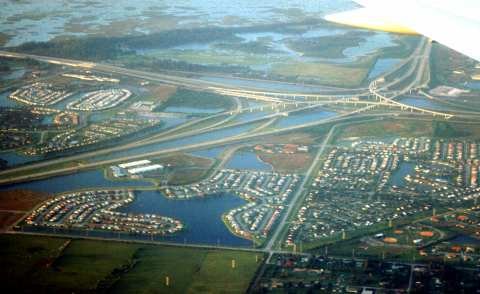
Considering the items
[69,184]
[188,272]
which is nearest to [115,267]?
[188,272]

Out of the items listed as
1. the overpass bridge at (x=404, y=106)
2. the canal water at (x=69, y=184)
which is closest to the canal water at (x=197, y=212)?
the canal water at (x=69, y=184)

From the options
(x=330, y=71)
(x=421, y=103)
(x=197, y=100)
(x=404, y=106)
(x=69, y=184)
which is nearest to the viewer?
(x=69, y=184)

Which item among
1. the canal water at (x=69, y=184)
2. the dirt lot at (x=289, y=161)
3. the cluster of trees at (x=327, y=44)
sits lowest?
the canal water at (x=69, y=184)

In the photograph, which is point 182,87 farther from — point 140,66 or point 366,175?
point 366,175

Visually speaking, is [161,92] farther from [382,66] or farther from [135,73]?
[382,66]

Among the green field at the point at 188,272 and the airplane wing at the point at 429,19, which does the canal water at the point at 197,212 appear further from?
the airplane wing at the point at 429,19

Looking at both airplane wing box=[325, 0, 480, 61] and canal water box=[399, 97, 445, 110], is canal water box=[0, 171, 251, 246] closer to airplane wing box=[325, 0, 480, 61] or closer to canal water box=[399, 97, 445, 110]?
airplane wing box=[325, 0, 480, 61]
